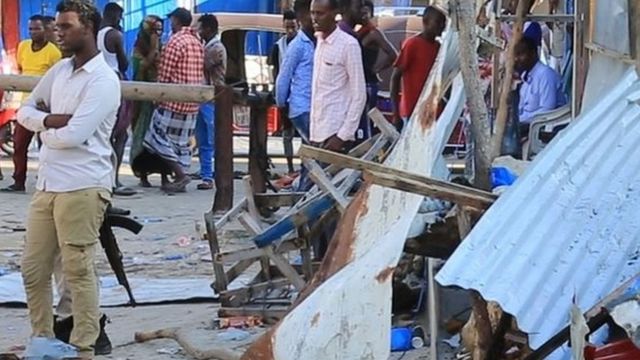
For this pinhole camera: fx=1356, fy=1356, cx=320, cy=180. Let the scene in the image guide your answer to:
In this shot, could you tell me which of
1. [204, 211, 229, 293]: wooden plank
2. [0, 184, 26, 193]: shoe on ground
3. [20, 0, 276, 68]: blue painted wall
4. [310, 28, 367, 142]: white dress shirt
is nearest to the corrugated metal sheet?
[204, 211, 229, 293]: wooden plank

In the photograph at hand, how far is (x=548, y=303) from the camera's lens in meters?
4.13

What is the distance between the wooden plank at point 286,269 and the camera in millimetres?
6820

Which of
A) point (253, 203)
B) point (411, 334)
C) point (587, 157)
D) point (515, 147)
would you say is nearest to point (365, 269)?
point (587, 157)

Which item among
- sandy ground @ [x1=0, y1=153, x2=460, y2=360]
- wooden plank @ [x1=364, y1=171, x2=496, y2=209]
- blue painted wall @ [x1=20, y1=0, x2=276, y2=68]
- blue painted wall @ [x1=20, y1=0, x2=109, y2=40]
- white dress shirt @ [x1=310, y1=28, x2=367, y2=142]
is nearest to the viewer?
wooden plank @ [x1=364, y1=171, x2=496, y2=209]

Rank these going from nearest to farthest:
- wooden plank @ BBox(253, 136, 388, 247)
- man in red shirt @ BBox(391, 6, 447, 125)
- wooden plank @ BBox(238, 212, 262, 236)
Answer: wooden plank @ BBox(253, 136, 388, 247), wooden plank @ BBox(238, 212, 262, 236), man in red shirt @ BBox(391, 6, 447, 125)

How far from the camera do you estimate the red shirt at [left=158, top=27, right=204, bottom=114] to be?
13.2 metres

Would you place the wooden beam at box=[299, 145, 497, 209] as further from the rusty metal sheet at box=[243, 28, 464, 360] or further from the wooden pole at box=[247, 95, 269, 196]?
the wooden pole at box=[247, 95, 269, 196]

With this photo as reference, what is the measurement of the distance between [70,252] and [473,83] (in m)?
2.12

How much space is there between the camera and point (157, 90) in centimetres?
954

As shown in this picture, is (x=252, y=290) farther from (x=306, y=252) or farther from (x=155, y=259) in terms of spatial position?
(x=155, y=259)

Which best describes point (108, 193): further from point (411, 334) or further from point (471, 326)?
point (471, 326)

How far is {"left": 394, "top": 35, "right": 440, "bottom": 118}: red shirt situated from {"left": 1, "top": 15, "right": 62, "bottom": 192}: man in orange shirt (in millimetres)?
4201

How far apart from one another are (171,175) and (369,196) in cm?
915

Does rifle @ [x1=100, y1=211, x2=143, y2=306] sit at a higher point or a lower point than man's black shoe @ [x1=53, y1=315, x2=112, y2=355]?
higher
